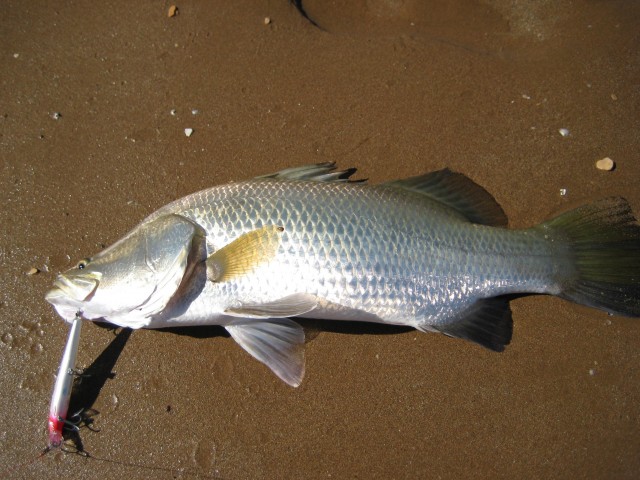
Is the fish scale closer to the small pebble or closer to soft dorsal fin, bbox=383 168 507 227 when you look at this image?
soft dorsal fin, bbox=383 168 507 227

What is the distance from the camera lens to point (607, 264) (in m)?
2.44

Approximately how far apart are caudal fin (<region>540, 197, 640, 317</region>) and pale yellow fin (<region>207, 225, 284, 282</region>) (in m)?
1.61

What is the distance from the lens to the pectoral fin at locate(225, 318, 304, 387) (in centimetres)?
235

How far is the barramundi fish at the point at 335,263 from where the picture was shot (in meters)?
2.16

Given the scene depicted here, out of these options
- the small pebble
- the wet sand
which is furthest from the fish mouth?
the small pebble

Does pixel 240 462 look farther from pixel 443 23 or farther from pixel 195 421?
pixel 443 23

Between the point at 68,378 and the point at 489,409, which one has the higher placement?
the point at 68,378

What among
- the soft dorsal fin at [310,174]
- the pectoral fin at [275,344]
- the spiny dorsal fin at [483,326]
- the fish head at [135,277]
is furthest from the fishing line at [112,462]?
the soft dorsal fin at [310,174]

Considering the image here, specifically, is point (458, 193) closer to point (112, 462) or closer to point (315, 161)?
point (315, 161)

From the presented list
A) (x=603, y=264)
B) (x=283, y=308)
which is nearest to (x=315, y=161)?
(x=283, y=308)

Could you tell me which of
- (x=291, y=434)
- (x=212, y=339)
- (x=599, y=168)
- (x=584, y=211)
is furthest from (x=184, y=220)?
(x=599, y=168)

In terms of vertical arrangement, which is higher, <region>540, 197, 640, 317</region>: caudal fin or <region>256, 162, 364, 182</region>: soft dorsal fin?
<region>256, 162, 364, 182</region>: soft dorsal fin

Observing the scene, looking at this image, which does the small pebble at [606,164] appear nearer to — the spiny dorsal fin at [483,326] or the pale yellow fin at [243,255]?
the spiny dorsal fin at [483,326]

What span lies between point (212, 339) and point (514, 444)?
1.97 meters
